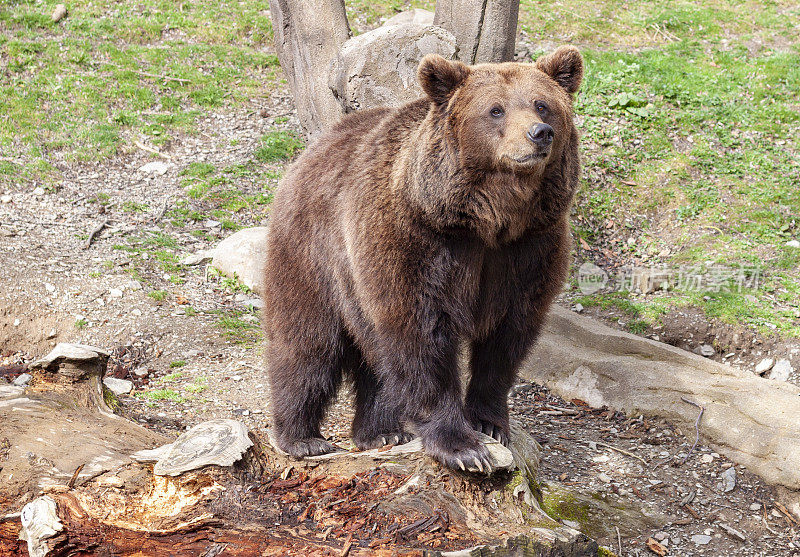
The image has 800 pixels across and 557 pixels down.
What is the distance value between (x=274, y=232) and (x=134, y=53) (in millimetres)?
7564

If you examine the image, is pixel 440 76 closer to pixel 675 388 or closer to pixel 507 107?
pixel 507 107

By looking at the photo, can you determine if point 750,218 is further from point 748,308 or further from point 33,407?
point 33,407

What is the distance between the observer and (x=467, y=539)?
10.7 feet

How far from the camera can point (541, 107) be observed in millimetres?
3771

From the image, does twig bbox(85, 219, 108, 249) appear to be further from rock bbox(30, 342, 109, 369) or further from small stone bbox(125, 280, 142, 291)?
rock bbox(30, 342, 109, 369)

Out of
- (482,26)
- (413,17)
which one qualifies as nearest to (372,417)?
(482,26)

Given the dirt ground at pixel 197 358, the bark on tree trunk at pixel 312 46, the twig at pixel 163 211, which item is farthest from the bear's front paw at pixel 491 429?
the twig at pixel 163 211

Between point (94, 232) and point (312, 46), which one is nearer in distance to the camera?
point (312, 46)

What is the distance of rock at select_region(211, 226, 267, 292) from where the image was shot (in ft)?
25.2

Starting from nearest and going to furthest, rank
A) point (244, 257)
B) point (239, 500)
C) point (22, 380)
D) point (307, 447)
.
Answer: point (239, 500) < point (307, 447) < point (22, 380) < point (244, 257)

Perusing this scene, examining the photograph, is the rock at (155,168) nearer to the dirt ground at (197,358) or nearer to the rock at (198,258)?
the dirt ground at (197,358)

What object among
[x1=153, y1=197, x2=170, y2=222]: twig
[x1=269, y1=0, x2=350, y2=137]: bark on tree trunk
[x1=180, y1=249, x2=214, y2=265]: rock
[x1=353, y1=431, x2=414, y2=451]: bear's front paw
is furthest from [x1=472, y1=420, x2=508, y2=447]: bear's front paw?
[x1=153, y1=197, x2=170, y2=222]: twig

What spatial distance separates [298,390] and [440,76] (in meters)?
2.02

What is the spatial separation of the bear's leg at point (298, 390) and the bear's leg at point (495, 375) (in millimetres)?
876
